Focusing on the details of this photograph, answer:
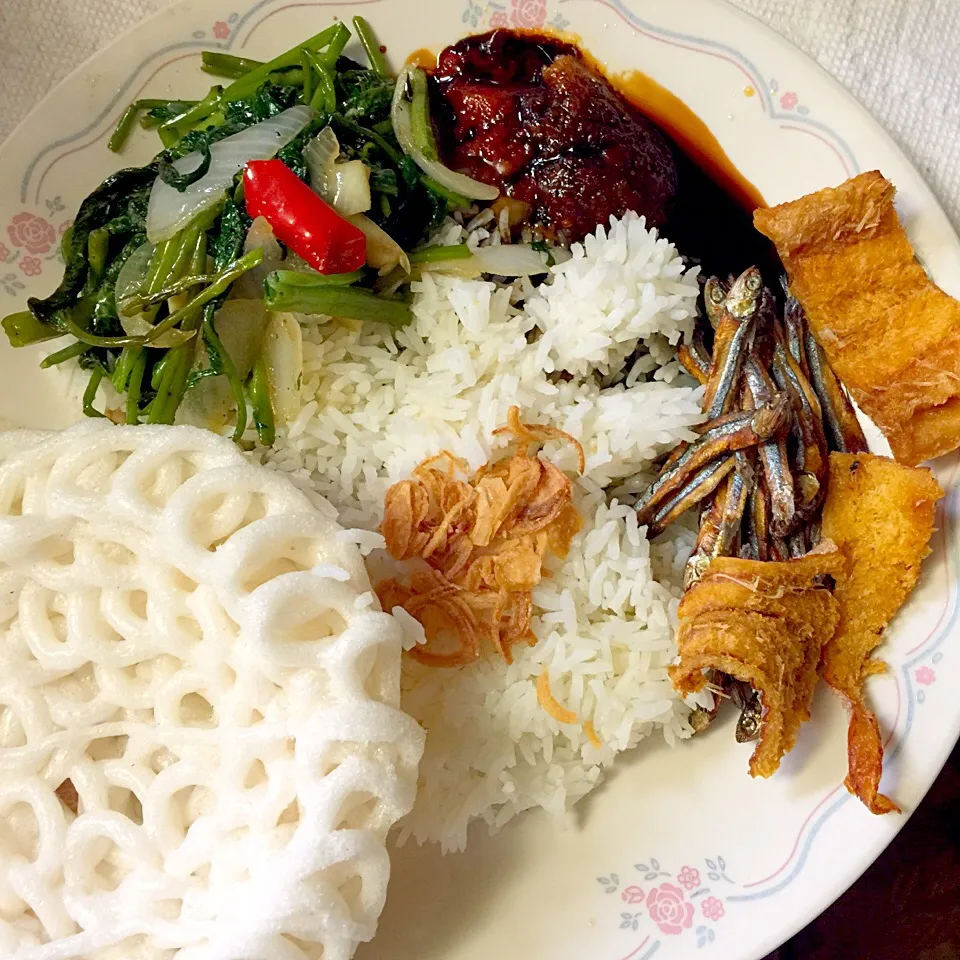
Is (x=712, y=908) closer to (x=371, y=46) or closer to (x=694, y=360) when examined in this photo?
(x=694, y=360)

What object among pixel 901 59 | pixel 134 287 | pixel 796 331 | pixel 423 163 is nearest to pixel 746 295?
pixel 796 331

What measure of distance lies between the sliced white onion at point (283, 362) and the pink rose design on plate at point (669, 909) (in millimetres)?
1764

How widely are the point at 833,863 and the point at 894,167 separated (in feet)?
6.01

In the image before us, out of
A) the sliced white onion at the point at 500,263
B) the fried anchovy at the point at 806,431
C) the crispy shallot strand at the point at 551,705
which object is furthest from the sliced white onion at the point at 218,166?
the crispy shallot strand at the point at 551,705

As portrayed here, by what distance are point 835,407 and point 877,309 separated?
0.34 meters

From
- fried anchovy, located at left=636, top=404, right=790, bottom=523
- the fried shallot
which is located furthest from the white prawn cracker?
fried anchovy, located at left=636, top=404, right=790, bottom=523

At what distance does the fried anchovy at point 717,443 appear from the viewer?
2.37m

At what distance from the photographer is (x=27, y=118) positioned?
2.69m

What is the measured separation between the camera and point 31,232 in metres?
2.79

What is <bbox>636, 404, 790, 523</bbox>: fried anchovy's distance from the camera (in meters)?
2.37

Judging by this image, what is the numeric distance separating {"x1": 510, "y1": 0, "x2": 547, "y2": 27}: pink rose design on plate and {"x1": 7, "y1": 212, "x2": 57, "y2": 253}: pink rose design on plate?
1.69 m

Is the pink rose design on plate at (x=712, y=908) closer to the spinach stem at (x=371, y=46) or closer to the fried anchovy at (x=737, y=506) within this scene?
the fried anchovy at (x=737, y=506)

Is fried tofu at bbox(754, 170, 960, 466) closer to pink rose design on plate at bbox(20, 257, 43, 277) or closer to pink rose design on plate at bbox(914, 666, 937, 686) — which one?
pink rose design on plate at bbox(914, 666, 937, 686)

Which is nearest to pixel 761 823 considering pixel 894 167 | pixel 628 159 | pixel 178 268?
pixel 894 167
